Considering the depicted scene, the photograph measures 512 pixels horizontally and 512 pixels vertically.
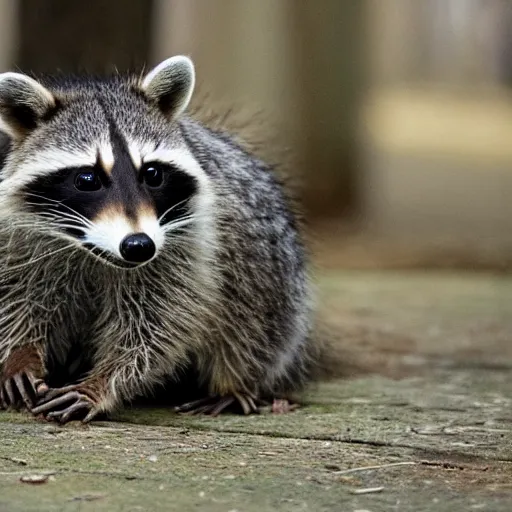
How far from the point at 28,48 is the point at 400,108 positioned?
21086 millimetres

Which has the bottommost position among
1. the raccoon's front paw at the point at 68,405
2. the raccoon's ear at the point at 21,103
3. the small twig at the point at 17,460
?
the small twig at the point at 17,460

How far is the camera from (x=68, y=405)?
4.60m

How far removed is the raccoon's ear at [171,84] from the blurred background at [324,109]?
1.45m

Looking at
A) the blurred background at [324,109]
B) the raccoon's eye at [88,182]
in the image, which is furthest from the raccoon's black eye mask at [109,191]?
the blurred background at [324,109]

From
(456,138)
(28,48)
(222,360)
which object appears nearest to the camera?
(222,360)

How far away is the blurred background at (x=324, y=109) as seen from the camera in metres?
9.02

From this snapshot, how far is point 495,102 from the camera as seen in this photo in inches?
1219

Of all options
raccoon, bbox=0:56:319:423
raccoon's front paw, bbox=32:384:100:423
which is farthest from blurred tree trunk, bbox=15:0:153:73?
raccoon's front paw, bbox=32:384:100:423

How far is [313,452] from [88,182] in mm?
1313

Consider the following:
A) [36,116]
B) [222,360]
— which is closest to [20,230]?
[36,116]

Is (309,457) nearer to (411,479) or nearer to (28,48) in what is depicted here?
(411,479)

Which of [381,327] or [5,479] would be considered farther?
[381,327]

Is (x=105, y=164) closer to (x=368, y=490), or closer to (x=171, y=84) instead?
(x=171, y=84)

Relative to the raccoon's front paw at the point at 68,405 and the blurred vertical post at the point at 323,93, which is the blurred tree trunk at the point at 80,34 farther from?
the raccoon's front paw at the point at 68,405
